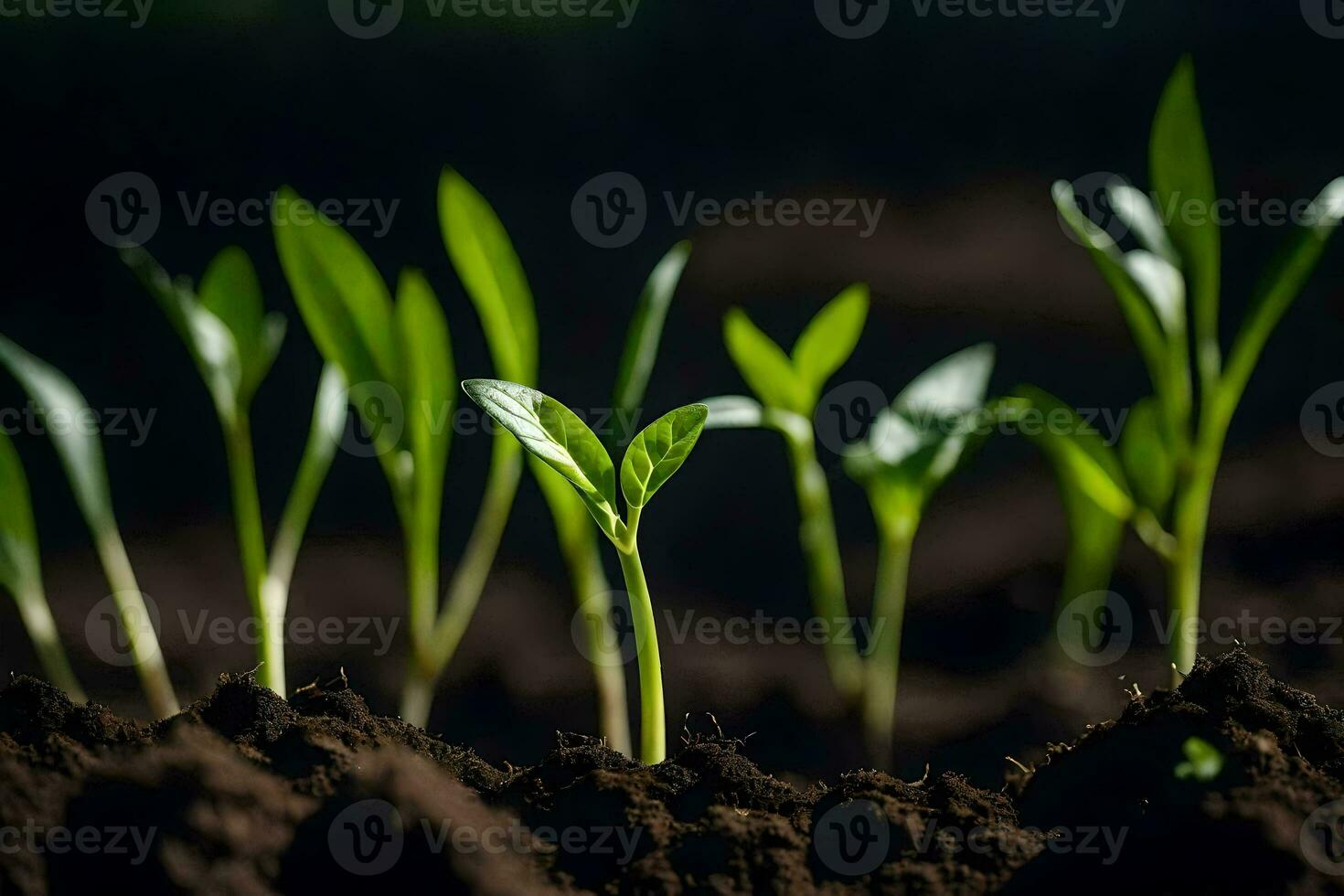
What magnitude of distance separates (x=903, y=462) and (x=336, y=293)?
0.60 m

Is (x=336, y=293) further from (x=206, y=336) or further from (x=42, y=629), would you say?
(x=42, y=629)

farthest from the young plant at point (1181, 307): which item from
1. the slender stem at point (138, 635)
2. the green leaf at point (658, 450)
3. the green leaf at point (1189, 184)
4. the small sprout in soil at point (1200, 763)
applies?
the slender stem at point (138, 635)

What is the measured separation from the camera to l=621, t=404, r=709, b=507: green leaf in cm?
67

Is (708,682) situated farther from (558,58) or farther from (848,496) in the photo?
(558,58)

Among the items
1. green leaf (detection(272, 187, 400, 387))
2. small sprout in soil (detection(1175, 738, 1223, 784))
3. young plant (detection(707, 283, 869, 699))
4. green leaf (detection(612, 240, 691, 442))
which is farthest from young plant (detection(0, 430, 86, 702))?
small sprout in soil (detection(1175, 738, 1223, 784))

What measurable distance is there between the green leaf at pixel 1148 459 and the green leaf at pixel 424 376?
75 centimetres

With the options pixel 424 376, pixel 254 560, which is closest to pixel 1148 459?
pixel 424 376

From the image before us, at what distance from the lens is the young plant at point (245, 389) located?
0.92m

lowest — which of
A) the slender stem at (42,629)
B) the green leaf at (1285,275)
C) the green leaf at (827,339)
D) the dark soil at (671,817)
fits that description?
the slender stem at (42,629)

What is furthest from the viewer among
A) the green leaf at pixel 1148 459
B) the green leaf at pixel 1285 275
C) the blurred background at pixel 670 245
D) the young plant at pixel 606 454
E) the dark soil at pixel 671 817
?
the blurred background at pixel 670 245

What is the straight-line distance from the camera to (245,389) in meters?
1.00

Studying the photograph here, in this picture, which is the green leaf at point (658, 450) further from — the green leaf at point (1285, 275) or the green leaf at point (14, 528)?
the green leaf at point (14, 528)

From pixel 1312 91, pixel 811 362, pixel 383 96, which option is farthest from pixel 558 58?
pixel 1312 91

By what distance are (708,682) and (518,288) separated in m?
0.58
